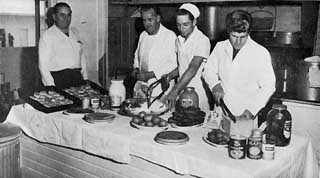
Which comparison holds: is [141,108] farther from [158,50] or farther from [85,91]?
[158,50]

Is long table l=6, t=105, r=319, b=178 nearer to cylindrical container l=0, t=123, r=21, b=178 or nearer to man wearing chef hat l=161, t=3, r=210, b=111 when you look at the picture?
cylindrical container l=0, t=123, r=21, b=178

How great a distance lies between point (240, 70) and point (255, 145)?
0.96m

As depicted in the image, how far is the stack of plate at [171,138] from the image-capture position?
6.85ft

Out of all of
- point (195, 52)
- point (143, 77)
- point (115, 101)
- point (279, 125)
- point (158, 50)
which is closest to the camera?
point (279, 125)

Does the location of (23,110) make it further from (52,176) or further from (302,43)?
(302,43)

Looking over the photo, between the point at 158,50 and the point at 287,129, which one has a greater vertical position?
the point at 158,50

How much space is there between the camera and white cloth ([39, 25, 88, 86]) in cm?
383

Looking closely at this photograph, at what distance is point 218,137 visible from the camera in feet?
6.75

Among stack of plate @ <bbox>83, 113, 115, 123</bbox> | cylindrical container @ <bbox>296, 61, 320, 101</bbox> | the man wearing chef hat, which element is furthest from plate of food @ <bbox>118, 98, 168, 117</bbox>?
cylindrical container @ <bbox>296, 61, 320, 101</bbox>

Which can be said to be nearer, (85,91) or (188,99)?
(188,99)

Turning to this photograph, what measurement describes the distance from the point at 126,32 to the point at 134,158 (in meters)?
3.60

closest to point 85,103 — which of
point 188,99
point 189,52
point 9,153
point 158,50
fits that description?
point 9,153

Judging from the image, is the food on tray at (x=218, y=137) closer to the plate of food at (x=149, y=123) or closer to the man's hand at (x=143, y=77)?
the plate of food at (x=149, y=123)

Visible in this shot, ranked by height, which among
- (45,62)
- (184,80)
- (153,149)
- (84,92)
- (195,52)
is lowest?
(153,149)
